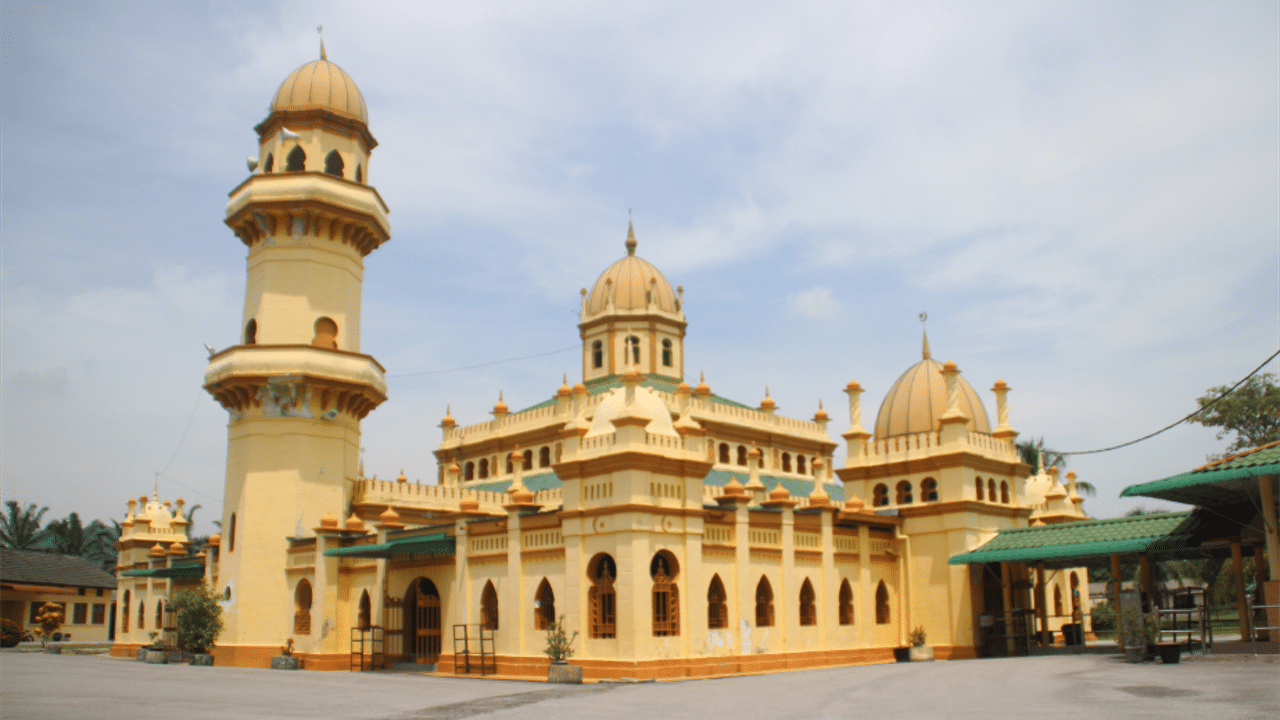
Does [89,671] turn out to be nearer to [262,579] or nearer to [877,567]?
[262,579]

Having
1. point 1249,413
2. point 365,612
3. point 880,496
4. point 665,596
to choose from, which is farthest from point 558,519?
point 1249,413

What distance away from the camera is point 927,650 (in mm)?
29438

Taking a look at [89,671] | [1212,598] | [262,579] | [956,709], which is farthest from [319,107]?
[1212,598]

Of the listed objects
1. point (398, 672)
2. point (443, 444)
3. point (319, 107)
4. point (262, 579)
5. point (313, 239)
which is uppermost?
point (319, 107)

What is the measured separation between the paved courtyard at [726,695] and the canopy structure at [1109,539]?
353 cm

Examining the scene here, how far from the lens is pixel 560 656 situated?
23.0m

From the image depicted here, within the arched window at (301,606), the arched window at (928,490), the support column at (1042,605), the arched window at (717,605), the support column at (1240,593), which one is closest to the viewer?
the arched window at (717,605)

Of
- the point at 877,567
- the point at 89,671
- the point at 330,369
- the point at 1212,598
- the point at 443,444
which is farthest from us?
the point at 1212,598

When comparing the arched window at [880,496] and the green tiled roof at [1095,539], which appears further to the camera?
the arched window at [880,496]

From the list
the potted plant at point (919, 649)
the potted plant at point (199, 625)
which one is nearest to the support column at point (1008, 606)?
the potted plant at point (919, 649)

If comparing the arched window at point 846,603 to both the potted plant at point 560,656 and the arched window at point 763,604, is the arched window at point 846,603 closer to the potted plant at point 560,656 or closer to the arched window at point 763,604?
the arched window at point 763,604

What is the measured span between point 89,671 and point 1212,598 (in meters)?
48.0

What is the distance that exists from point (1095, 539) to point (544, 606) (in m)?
15.5

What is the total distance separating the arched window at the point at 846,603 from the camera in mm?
28531
